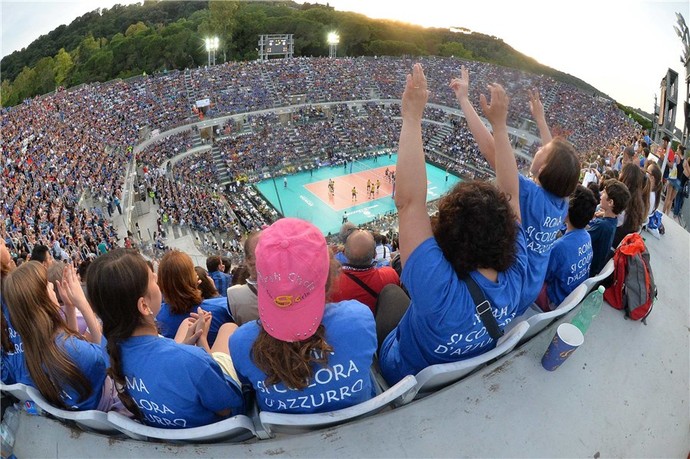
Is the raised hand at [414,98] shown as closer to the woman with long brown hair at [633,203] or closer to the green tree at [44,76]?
the woman with long brown hair at [633,203]

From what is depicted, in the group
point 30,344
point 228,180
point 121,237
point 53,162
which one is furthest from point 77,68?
point 30,344

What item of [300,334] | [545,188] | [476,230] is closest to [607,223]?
[545,188]

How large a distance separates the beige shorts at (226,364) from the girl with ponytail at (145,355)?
0.10 meters

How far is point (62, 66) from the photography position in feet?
124

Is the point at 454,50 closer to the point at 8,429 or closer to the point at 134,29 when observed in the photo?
the point at 134,29

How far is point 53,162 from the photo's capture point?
1662cm

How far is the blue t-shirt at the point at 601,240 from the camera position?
3418 millimetres

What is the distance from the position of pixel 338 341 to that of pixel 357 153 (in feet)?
92.5

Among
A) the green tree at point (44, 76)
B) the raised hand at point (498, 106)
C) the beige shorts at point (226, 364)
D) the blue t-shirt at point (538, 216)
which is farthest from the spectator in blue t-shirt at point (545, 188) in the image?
the green tree at point (44, 76)

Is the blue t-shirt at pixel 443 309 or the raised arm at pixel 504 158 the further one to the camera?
the raised arm at pixel 504 158

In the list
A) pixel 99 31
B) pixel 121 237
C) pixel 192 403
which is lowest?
pixel 121 237

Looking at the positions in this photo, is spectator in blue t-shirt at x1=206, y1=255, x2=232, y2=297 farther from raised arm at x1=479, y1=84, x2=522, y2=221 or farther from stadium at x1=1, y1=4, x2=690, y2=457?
raised arm at x1=479, y1=84, x2=522, y2=221

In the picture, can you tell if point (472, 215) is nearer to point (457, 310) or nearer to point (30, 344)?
point (457, 310)

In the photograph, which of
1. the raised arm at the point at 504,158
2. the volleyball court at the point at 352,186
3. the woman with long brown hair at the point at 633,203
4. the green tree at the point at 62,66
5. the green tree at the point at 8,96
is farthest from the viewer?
the green tree at the point at 62,66
